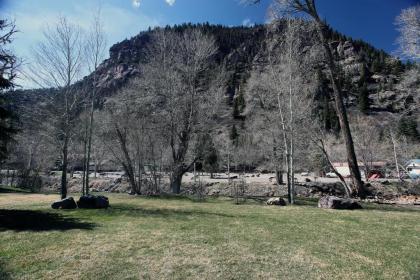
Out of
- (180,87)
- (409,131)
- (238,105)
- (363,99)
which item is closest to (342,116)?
(180,87)

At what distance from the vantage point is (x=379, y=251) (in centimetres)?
606

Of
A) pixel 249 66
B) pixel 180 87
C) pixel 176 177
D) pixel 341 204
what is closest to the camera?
pixel 341 204

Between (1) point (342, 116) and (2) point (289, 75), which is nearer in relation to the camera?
(2) point (289, 75)

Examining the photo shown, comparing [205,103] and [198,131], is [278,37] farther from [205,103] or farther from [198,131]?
[198,131]

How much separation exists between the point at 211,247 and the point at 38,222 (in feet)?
19.2

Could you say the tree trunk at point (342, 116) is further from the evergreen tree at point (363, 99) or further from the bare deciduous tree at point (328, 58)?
the evergreen tree at point (363, 99)

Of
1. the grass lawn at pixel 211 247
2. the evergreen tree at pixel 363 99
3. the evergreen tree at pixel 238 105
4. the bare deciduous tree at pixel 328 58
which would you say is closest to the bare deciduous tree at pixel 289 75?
the bare deciduous tree at pixel 328 58

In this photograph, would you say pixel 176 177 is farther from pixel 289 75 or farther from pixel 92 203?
pixel 289 75

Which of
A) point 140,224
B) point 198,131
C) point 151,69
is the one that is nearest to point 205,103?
point 198,131

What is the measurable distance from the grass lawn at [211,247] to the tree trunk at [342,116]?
21.3 ft

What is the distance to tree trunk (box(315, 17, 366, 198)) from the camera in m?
16.1

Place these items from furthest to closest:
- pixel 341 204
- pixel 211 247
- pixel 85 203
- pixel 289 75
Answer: pixel 289 75
pixel 85 203
pixel 341 204
pixel 211 247

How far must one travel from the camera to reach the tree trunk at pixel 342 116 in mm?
16062

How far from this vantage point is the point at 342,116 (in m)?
16.7
